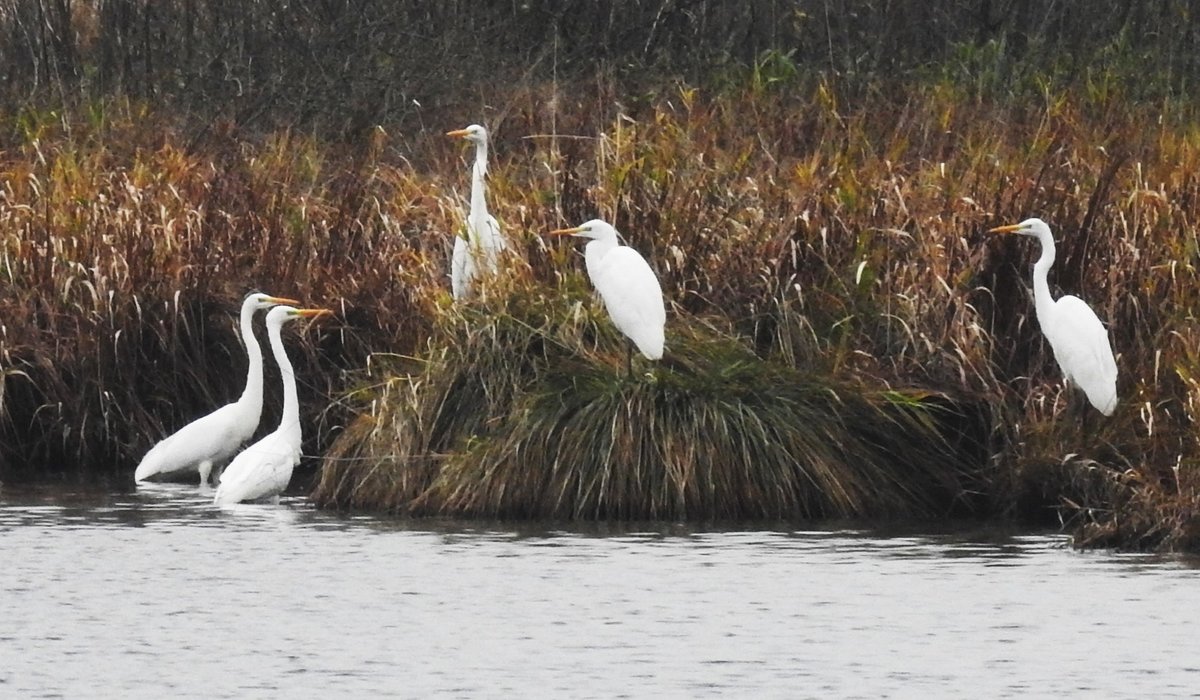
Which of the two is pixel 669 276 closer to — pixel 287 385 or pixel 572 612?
pixel 287 385

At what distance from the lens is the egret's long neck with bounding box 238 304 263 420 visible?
1229 centimetres

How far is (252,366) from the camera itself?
1241cm

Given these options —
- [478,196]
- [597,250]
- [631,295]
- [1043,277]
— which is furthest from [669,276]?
[1043,277]

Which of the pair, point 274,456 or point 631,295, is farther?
point 274,456

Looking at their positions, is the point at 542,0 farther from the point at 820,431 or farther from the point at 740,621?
the point at 740,621

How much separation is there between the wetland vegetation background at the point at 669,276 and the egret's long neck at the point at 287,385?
1.09 feet

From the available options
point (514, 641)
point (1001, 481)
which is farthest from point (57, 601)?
point (1001, 481)

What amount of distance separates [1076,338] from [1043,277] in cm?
57

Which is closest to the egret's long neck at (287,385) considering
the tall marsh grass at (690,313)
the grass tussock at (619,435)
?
the tall marsh grass at (690,313)

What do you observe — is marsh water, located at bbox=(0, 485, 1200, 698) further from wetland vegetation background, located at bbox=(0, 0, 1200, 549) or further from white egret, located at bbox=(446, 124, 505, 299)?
white egret, located at bbox=(446, 124, 505, 299)

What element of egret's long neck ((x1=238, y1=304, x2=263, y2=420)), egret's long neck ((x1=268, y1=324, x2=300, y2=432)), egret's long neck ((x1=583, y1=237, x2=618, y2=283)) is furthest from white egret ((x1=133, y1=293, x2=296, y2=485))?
egret's long neck ((x1=583, y1=237, x2=618, y2=283))

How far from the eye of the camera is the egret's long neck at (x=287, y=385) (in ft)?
39.2

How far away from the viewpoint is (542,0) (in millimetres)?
18203

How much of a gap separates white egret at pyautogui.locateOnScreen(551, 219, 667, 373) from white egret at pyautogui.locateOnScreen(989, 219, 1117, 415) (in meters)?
1.61
